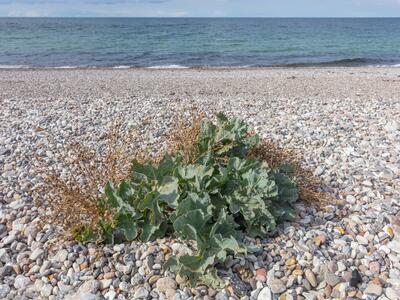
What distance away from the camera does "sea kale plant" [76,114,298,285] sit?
8.96 feet

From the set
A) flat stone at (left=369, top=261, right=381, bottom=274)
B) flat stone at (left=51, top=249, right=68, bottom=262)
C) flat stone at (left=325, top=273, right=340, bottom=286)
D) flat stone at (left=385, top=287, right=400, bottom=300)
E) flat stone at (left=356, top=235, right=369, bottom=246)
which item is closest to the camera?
flat stone at (left=385, top=287, right=400, bottom=300)

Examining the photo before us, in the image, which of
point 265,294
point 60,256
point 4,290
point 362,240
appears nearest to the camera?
point 265,294

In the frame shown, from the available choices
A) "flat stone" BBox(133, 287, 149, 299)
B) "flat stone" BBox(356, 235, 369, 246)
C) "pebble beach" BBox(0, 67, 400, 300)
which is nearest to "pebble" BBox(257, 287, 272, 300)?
"pebble beach" BBox(0, 67, 400, 300)

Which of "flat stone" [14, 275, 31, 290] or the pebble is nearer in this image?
the pebble

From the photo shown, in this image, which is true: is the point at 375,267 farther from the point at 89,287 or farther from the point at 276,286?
the point at 89,287

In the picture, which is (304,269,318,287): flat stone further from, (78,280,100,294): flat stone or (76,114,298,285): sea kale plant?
(78,280,100,294): flat stone

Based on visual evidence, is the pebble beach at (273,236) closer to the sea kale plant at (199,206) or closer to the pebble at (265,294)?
the pebble at (265,294)

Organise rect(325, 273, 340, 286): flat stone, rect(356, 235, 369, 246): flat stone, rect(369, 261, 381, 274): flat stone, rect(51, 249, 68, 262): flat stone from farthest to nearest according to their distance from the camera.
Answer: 1. rect(356, 235, 369, 246): flat stone
2. rect(51, 249, 68, 262): flat stone
3. rect(369, 261, 381, 274): flat stone
4. rect(325, 273, 340, 286): flat stone

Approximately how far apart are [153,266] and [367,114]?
4670 mm

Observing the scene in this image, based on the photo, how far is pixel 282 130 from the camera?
5.47 meters

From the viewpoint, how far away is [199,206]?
9.33ft

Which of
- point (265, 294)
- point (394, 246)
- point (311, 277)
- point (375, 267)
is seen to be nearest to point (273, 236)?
point (311, 277)

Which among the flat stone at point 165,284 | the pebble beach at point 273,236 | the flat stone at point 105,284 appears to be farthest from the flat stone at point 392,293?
the flat stone at point 105,284

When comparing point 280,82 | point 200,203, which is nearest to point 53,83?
point 280,82
